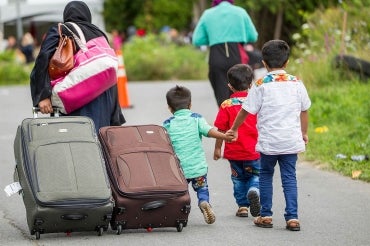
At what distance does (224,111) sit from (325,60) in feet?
34.3

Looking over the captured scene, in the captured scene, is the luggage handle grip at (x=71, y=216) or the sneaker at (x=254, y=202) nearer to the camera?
the luggage handle grip at (x=71, y=216)

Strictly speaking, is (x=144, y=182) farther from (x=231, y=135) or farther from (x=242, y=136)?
(x=242, y=136)

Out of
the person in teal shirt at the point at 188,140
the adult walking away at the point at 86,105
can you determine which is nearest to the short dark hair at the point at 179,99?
the person in teal shirt at the point at 188,140

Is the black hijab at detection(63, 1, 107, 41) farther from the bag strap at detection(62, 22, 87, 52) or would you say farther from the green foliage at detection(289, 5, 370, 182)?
the green foliage at detection(289, 5, 370, 182)

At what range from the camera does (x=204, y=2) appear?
139 feet

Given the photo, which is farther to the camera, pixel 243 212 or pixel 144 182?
pixel 243 212

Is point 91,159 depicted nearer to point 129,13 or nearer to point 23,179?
point 23,179

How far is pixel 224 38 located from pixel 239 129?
4741 mm

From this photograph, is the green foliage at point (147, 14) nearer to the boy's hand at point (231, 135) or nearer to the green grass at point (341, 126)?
the green grass at point (341, 126)

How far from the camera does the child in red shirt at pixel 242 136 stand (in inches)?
356

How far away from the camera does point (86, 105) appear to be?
9.15 meters

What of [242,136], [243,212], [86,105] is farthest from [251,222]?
[86,105]

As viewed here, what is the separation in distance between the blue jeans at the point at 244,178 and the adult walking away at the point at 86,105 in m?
1.03

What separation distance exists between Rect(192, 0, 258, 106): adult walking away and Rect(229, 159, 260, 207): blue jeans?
439 cm
